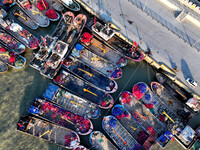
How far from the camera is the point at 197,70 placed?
115 ft

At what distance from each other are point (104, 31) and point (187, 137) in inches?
1077

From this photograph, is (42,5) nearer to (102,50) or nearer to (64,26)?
(64,26)

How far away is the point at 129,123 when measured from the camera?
3119 centimetres

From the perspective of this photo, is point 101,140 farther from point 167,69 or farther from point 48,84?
point 167,69

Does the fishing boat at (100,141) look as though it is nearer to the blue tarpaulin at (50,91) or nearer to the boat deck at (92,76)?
the boat deck at (92,76)

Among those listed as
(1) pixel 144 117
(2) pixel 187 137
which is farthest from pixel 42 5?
(2) pixel 187 137

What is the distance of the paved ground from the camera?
35344mm

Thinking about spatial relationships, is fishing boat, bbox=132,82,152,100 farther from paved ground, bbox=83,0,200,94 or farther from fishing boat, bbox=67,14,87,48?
fishing boat, bbox=67,14,87,48

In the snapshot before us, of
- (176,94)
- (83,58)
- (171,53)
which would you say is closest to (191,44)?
(171,53)

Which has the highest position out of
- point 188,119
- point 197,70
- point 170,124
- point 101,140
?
point 197,70

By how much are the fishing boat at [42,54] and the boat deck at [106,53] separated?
839 centimetres

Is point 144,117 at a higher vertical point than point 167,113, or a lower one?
lower

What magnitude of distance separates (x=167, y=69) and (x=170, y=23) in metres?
12.8

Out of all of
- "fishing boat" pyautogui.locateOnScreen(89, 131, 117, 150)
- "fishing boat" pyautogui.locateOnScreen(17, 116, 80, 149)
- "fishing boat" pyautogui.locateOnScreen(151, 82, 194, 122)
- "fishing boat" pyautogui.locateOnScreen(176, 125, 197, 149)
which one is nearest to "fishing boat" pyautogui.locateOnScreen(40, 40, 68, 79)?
"fishing boat" pyautogui.locateOnScreen(17, 116, 80, 149)
